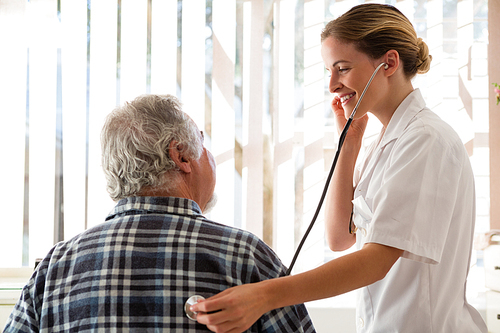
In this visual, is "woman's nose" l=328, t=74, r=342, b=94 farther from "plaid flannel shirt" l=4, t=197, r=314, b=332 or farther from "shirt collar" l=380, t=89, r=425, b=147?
"plaid flannel shirt" l=4, t=197, r=314, b=332

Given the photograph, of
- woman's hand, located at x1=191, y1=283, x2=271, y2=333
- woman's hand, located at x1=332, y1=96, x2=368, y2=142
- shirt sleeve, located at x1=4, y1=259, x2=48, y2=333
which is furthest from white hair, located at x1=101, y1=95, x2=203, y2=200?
woman's hand, located at x1=332, y1=96, x2=368, y2=142

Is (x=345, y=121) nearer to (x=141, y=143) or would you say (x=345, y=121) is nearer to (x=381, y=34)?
(x=381, y=34)

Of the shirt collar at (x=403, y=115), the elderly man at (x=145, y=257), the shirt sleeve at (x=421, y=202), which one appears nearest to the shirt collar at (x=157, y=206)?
the elderly man at (x=145, y=257)

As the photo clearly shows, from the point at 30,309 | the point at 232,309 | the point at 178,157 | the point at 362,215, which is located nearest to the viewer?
the point at 232,309

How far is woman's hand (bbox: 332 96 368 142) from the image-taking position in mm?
1414

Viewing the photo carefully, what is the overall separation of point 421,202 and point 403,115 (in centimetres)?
29

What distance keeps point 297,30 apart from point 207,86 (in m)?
0.61

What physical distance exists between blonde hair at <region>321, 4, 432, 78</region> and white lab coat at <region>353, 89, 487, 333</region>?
0.10 meters

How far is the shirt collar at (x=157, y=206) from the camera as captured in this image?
38.0 inches

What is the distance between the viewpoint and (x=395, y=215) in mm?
868

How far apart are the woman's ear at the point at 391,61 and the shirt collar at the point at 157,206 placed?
1.88 feet

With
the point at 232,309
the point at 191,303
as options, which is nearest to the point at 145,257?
the point at 191,303

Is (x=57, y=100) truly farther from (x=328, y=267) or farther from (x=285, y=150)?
(x=328, y=267)

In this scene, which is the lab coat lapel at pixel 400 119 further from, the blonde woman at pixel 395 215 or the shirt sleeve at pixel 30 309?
the shirt sleeve at pixel 30 309
